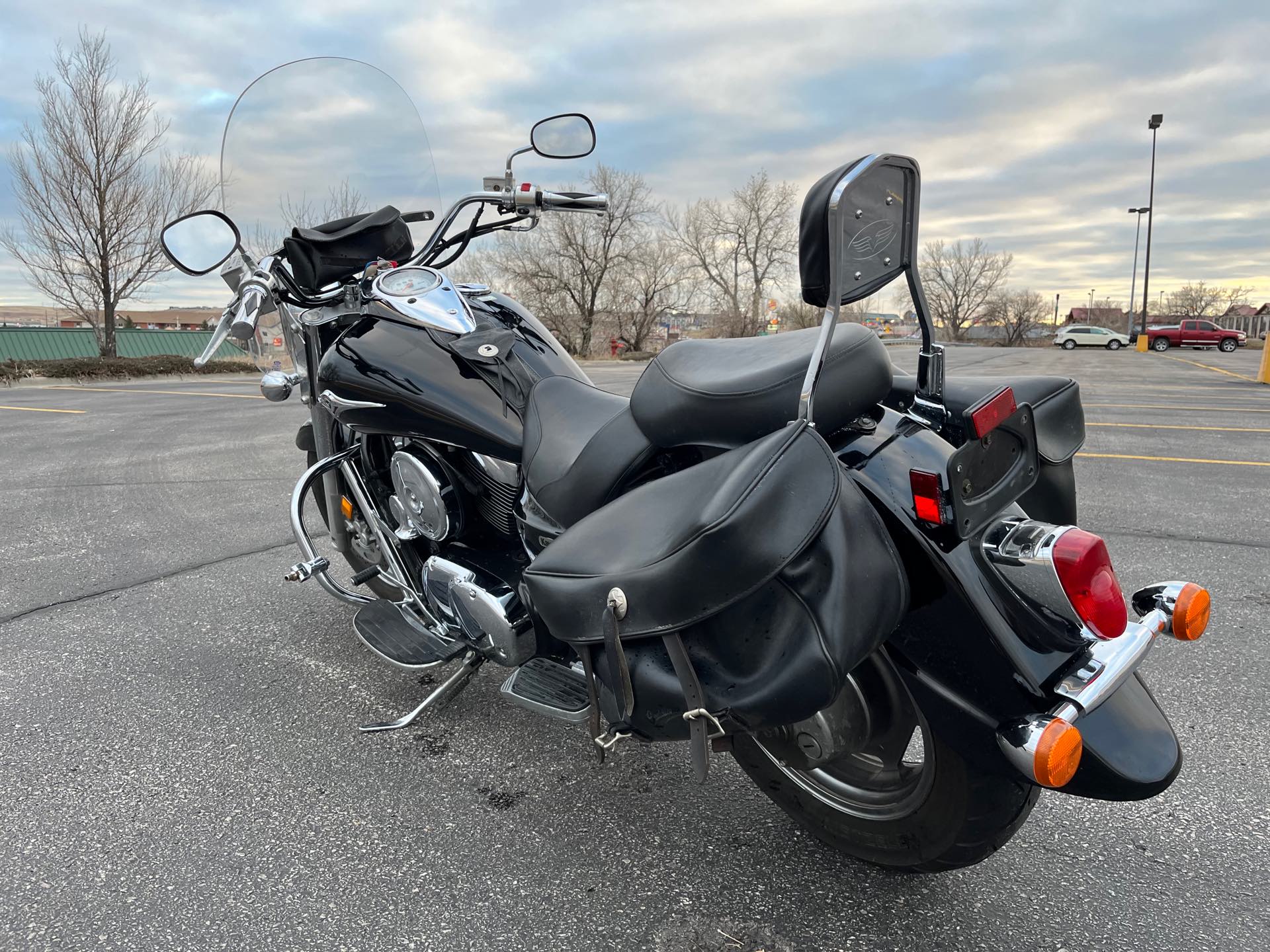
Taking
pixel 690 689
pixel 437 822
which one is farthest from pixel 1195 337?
pixel 690 689

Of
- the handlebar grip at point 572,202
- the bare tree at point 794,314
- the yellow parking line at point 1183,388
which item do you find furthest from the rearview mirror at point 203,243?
the bare tree at point 794,314

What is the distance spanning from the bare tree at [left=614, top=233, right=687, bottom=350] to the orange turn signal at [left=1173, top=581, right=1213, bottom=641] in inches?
1493

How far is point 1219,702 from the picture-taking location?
8.47 feet

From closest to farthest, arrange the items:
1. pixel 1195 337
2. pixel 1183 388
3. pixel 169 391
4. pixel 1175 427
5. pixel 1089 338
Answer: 1. pixel 1175 427
2. pixel 1183 388
3. pixel 169 391
4. pixel 1195 337
5. pixel 1089 338

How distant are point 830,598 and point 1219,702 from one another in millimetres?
2135

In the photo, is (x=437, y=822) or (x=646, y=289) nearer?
(x=437, y=822)

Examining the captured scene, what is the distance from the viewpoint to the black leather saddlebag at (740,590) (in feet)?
4.10

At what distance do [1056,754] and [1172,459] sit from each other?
652 cm

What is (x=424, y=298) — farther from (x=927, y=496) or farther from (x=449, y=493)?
(x=927, y=496)

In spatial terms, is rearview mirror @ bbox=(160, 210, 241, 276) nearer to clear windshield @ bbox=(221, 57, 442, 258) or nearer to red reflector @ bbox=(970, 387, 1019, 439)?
clear windshield @ bbox=(221, 57, 442, 258)

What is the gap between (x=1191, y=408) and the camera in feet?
35.4

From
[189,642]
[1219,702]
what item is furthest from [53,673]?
[1219,702]

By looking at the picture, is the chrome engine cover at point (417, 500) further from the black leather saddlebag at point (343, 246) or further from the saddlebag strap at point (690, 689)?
the saddlebag strap at point (690, 689)

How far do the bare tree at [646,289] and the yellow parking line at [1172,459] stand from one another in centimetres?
3279
